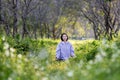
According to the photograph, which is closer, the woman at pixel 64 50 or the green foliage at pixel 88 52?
the green foliage at pixel 88 52

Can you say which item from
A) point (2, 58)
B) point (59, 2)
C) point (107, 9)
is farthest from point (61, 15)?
point (2, 58)

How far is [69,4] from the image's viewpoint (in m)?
45.1

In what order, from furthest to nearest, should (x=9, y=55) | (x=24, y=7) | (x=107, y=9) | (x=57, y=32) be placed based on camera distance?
(x=57, y=32)
(x=24, y=7)
(x=107, y=9)
(x=9, y=55)

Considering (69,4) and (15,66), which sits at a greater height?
(69,4)

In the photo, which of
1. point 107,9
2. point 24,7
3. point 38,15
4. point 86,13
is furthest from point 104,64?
point 38,15

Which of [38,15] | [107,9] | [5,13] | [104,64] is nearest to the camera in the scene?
[104,64]

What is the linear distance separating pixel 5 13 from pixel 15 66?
29949mm

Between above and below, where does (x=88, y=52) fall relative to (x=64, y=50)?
below

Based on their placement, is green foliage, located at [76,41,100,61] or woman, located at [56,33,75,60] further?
woman, located at [56,33,75,60]

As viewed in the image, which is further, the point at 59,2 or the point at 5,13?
the point at 59,2

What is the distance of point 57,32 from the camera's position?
58.0m

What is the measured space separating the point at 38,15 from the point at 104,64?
41915 mm

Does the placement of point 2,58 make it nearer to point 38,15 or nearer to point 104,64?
point 104,64

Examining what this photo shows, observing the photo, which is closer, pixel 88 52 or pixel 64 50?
pixel 88 52
